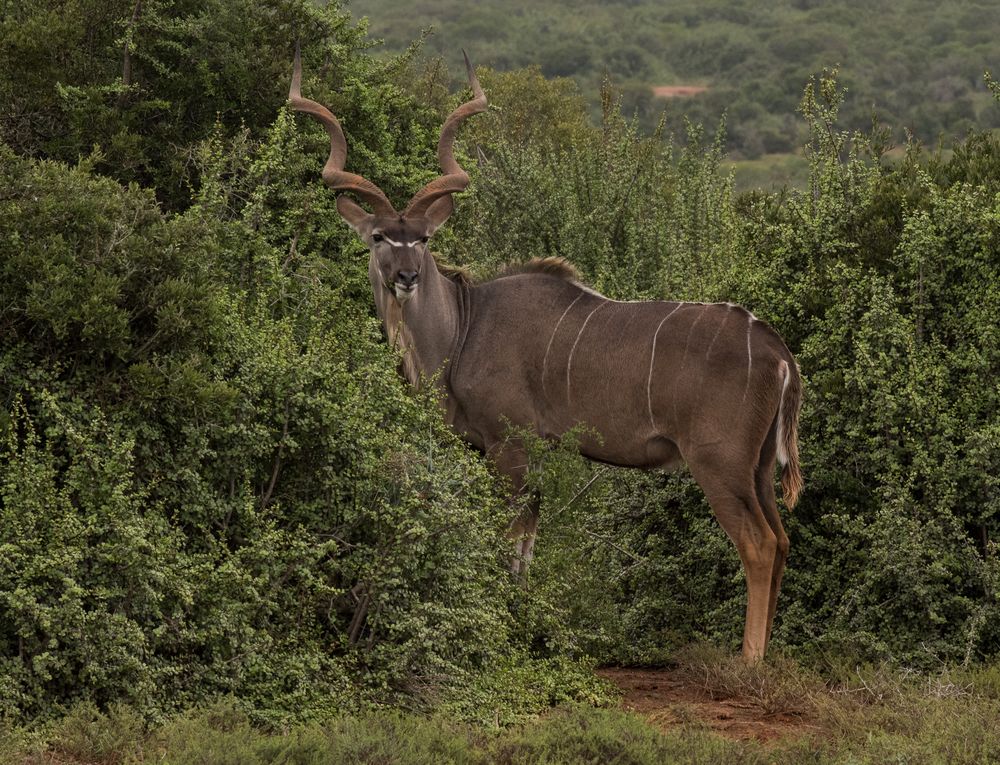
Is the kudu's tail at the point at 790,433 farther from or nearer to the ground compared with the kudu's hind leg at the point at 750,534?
farther from the ground

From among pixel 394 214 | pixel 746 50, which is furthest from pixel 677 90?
pixel 394 214

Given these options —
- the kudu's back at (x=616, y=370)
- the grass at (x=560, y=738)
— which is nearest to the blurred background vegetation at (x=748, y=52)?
the kudu's back at (x=616, y=370)

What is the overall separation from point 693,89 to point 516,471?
43.9m

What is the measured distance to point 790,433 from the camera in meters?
6.48

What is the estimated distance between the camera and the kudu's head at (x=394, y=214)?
24.3ft

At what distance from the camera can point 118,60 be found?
8750mm

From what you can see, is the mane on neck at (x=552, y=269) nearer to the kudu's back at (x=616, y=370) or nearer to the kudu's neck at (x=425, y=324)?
the kudu's back at (x=616, y=370)

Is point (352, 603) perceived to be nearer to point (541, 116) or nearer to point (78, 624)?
point (78, 624)

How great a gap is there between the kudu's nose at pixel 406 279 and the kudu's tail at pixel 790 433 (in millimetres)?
1932

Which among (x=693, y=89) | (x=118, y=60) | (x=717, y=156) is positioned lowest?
(x=693, y=89)

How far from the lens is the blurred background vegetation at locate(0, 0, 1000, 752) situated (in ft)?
17.0

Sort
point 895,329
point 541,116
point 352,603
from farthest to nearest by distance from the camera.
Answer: point 541,116
point 895,329
point 352,603

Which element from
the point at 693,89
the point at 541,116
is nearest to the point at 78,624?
the point at 541,116

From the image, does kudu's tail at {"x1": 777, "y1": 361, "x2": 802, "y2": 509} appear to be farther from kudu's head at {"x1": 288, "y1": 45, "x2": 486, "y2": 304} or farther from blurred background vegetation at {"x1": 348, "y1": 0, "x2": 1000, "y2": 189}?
blurred background vegetation at {"x1": 348, "y1": 0, "x2": 1000, "y2": 189}
